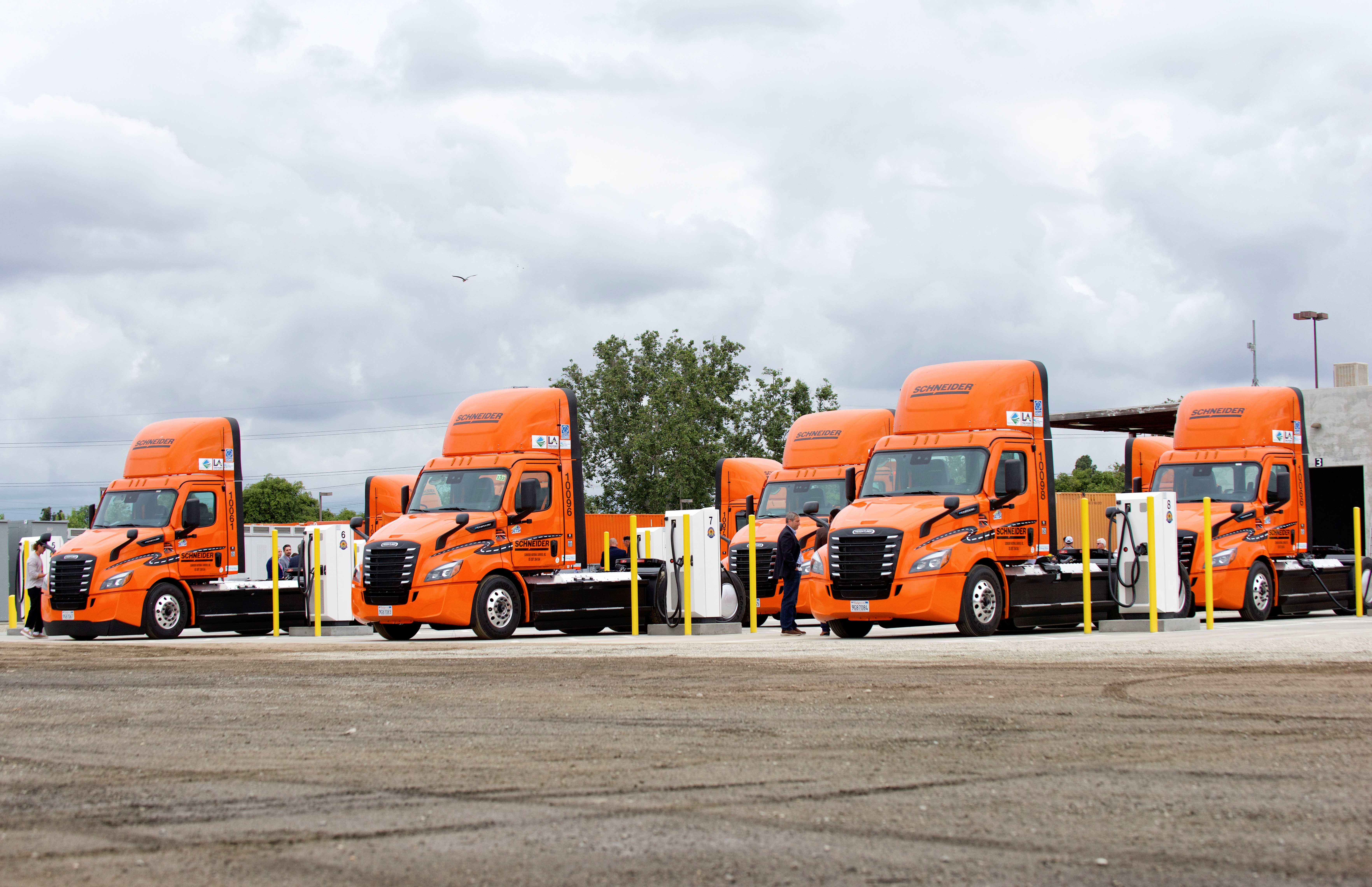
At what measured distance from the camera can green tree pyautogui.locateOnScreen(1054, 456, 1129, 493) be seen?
10288 centimetres

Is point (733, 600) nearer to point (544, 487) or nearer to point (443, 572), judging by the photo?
point (544, 487)

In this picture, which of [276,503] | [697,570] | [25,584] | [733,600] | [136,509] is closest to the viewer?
[697,570]

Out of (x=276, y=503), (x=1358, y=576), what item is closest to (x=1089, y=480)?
(x=276, y=503)

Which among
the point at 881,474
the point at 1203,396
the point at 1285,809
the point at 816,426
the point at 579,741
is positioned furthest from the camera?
the point at 816,426

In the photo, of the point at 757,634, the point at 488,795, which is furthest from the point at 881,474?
the point at 488,795

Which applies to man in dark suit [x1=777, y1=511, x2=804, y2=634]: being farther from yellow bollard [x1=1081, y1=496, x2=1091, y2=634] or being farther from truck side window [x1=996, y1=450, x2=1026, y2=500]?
yellow bollard [x1=1081, y1=496, x2=1091, y2=634]

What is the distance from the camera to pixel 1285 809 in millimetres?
5465

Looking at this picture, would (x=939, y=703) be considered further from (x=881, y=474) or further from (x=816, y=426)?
(x=816, y=426)

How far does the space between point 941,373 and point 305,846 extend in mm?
15906

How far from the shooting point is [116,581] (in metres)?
23.2

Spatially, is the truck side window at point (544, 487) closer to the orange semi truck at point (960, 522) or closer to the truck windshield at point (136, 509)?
the orange semi truck at point (960, 522)

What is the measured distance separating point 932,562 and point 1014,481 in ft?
6.22

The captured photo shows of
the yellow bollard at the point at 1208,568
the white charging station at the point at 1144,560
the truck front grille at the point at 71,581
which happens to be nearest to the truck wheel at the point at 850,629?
the white charging station at the point at 1144,560

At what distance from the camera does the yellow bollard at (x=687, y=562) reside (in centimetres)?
2103
